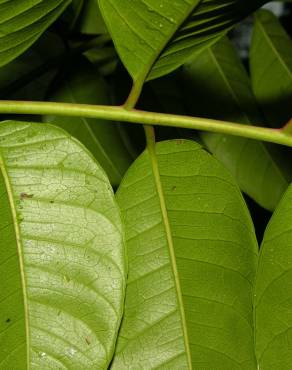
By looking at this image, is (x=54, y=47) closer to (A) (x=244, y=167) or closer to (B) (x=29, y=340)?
(A) (x=244, y=167)

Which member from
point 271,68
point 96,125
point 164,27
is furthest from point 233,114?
point 164,27

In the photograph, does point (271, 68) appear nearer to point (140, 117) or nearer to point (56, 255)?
point (140, 117)

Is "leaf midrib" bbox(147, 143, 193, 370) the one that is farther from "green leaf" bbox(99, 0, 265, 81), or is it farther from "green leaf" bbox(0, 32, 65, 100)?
"green leaf" bbox(0, 32, 65, 100)

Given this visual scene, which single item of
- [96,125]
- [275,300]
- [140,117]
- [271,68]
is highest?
[271,68]

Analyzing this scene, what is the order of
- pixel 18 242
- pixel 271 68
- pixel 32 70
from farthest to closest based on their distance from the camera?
pixel 271 68 < pixel 32 70 < pixel 18 242

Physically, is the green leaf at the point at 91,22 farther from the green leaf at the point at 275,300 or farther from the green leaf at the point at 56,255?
the green leaf at the point at 275,300

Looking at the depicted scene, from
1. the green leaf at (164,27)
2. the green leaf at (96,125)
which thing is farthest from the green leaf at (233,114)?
the green leaf at (164,27)
